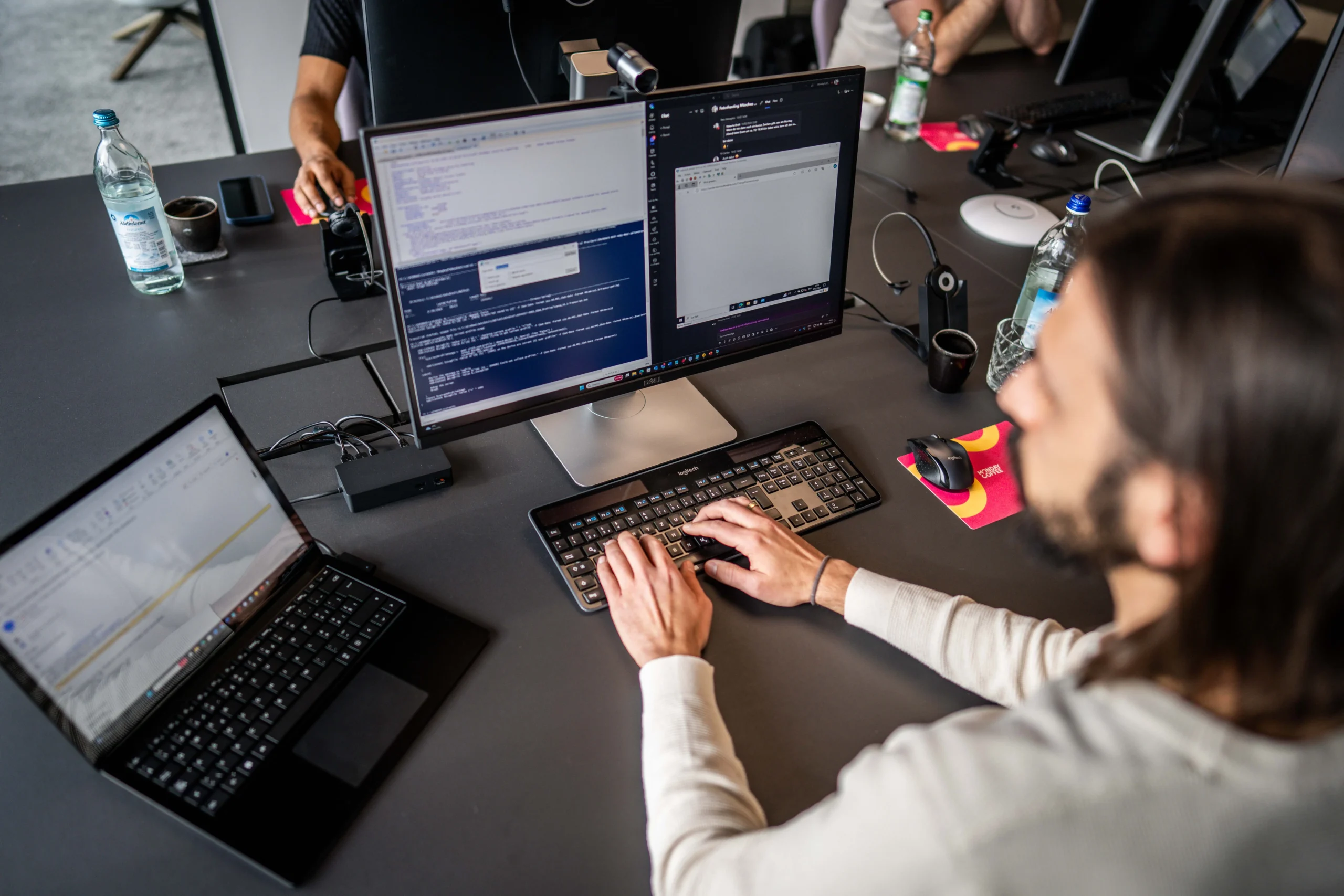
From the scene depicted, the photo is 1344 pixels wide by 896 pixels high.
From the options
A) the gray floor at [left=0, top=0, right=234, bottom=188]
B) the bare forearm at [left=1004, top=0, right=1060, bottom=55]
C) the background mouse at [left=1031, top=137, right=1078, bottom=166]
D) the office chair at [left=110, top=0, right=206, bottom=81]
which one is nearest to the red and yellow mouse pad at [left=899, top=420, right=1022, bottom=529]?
the background mouse at [left=1031, top=137, right=1078, bottom=166]

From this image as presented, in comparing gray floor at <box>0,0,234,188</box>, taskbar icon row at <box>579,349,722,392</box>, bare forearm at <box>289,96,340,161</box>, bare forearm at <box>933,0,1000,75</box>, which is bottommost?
gray floor at <box>0,0,234,188</box>

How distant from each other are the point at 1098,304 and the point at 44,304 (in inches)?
59.1

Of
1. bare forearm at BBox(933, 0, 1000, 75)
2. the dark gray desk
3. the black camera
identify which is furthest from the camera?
bare forearm at BBox(933, 0, 1000, 75)

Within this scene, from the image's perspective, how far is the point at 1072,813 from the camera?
53cm

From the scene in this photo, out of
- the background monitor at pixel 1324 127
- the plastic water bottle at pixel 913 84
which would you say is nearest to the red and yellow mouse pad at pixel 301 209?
the plastic water bottle at pixel 913 84

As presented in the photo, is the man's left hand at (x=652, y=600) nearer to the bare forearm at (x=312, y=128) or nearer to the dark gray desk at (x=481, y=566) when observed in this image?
the dark gray desk at (x=481, y=566)

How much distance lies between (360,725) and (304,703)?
0.19ft

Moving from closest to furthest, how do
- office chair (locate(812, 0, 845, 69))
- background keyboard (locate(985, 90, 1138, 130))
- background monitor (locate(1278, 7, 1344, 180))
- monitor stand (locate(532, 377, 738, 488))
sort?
monitor stand (locate(532, 377, 738, 488)) < background monitor (locate(1278, 7, 1344, 180)) < background keyboard (locate(985, 90, 1138, 130)) < office chair (locate(812, 0, 845, 69))

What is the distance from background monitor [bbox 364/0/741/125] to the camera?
125 cm

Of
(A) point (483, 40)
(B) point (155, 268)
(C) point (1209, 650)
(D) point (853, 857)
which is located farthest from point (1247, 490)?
(B) point (155, 268)

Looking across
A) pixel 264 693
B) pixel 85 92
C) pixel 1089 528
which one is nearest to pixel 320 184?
pixel 264 693

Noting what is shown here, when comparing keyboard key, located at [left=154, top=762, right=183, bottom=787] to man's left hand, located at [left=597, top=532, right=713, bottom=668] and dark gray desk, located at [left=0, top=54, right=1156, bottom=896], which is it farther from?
man's left hand, located at [left=597, top=532, right=713, bottom=668]

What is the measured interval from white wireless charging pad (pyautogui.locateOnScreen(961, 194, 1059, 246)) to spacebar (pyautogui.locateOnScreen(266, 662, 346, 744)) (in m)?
1.42

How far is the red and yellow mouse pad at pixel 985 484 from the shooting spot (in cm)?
108
